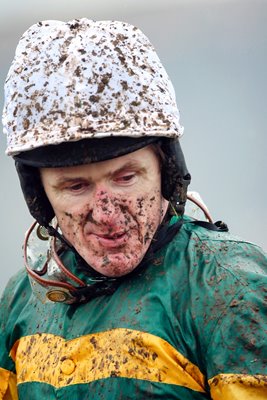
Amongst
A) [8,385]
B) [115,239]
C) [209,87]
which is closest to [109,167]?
[115,239]

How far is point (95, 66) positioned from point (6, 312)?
91 centimetres

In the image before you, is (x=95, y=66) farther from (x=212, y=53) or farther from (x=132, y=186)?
(x=212, y=53)

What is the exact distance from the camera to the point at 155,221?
10.8 feet

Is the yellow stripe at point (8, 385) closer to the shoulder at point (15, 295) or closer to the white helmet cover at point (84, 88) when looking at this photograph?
the shoulder at point (15, 295)

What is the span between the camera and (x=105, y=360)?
3229 millimetres

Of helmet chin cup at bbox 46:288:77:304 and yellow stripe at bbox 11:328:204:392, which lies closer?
yellow stripe at bbox 11:328:204:392

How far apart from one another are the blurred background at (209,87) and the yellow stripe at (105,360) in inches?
168

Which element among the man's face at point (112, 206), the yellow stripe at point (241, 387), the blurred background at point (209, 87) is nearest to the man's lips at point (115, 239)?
the man's face at point (112, 206)

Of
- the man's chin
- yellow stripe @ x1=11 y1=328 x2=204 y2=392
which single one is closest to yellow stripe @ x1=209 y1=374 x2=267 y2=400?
yellow stripe @ x1=11 y1=328 x2=204 y2=392

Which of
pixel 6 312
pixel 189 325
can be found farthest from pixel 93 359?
pixel 6 312

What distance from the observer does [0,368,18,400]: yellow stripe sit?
12.2 feet

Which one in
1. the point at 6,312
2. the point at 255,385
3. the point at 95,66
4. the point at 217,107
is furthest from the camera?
the point at 217,107

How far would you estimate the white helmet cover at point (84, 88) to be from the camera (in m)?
→ 3.18

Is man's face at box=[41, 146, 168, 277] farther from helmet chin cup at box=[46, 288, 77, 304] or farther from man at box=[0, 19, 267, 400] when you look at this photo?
helmet chin cup at box=[46, 288, 77, 304]
